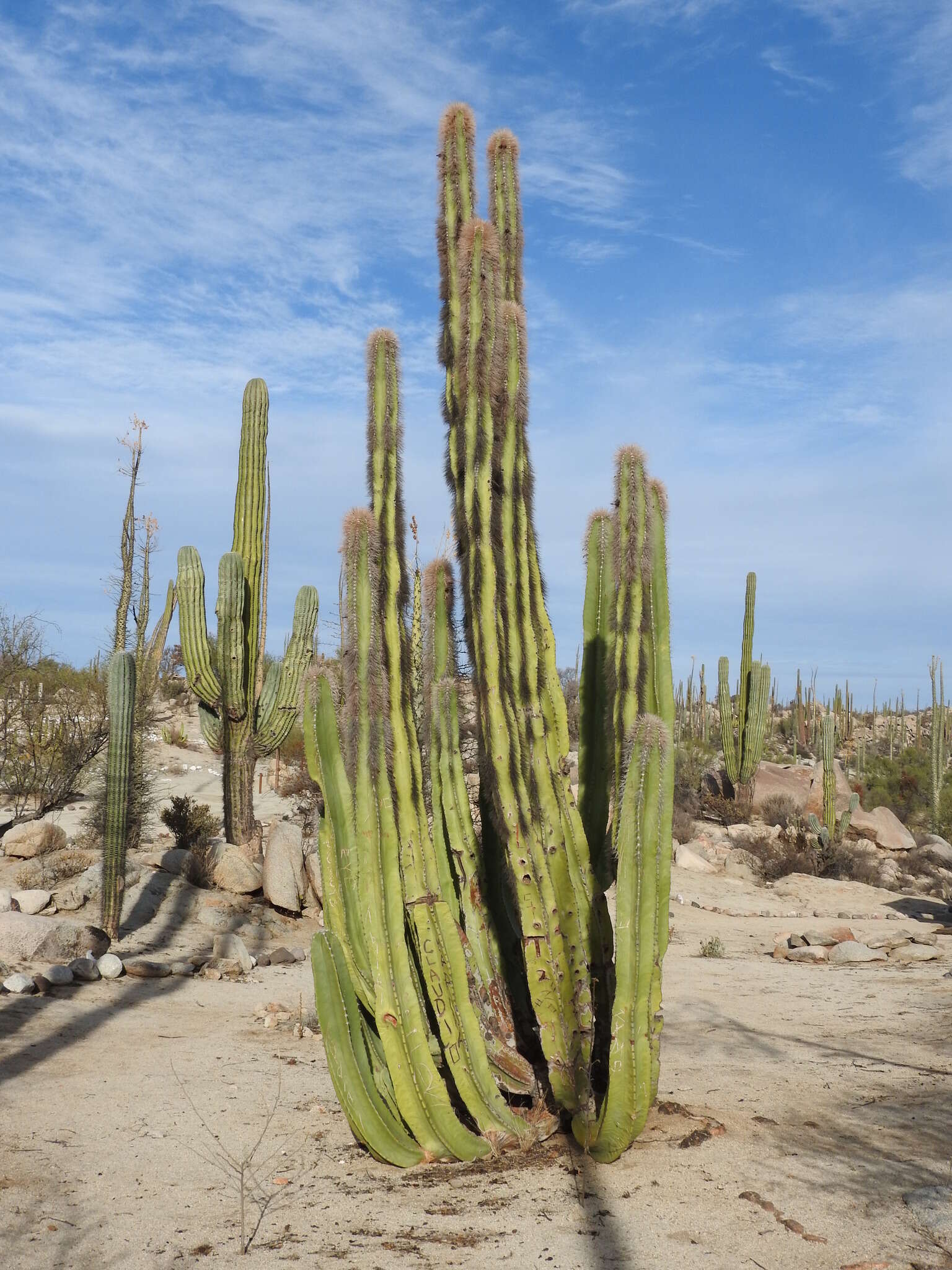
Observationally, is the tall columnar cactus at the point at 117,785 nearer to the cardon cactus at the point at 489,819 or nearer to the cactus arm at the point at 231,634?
the cactus arm at the point at 231,634

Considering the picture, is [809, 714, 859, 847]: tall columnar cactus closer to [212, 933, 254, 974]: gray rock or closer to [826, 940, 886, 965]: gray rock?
[826, 940, 886, 965]: gray rock

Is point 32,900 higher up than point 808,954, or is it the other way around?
point 32,900

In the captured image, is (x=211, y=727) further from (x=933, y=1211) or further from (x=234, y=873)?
(x=933, y=1211)

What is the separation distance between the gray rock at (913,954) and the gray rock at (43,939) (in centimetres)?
Result: 786

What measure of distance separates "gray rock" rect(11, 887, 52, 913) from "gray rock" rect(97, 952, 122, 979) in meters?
1.63

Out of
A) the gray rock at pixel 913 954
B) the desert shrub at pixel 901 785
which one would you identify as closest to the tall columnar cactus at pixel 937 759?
the desert shrub at pixel 901 785

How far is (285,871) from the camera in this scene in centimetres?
1245

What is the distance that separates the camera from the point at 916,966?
9.95m

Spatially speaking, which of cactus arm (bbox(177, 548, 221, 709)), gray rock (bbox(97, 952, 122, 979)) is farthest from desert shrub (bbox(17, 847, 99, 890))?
cactus arm (bbox(177, 548, 221, 709))

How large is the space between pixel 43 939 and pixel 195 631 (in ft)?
15.5

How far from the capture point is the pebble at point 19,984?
847 centimetres

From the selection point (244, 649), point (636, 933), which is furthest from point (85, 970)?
point (636, 933)

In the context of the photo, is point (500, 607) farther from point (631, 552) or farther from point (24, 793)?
point (24, 793)

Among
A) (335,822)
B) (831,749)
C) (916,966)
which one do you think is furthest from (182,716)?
(335,822)
